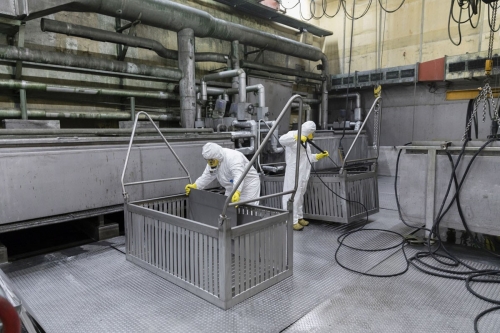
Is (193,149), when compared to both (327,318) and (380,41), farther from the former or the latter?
(380,41)

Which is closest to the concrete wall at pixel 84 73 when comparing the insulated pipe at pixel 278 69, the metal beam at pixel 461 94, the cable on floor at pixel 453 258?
the insulated pipe at pixel 278 69

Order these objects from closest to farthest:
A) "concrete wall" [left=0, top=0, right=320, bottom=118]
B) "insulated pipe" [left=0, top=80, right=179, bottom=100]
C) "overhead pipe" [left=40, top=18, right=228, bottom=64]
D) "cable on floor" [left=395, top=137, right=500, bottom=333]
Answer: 1. "cable on floor" [left=395, top=137, right=500, bottom=333]
2. "insulated pipe" [left=0, top=80, right=179, bottom=100]
3. "overhead pipe" [left=40, top=18, right=228, bottom=64]
4. "concrete wall" [left=0, top=0, right=320, bottom=118]

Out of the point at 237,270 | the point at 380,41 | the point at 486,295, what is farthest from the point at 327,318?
the point at 380,41

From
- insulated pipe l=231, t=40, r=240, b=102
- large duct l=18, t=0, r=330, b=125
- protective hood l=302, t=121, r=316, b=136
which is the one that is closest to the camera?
large duct l=18, t=0, r=330, b=125

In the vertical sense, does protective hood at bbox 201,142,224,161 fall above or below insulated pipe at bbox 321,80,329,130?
below

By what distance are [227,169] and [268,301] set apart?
1.15m

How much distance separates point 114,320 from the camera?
1.68 m

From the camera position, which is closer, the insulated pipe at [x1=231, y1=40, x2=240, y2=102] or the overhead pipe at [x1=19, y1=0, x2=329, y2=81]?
the overhead pipe at [x1=19, y1=0, x2=329, y2=81]

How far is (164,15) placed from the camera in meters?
4.07

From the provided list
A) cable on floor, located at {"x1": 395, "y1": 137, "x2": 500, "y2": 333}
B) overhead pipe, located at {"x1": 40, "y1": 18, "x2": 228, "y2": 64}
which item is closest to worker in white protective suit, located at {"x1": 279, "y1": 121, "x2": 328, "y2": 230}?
cable on floor, located at {"x1": 395, "y1": 137, "x2": 500, "y2": 333}

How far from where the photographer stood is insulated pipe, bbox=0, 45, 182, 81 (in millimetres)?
3379

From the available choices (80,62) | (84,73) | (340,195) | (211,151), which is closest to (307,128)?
(340,195)

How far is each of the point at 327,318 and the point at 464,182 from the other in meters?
1.51

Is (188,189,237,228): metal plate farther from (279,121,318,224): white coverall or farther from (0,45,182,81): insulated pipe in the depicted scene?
(0,45,182,81): insulated pipe
